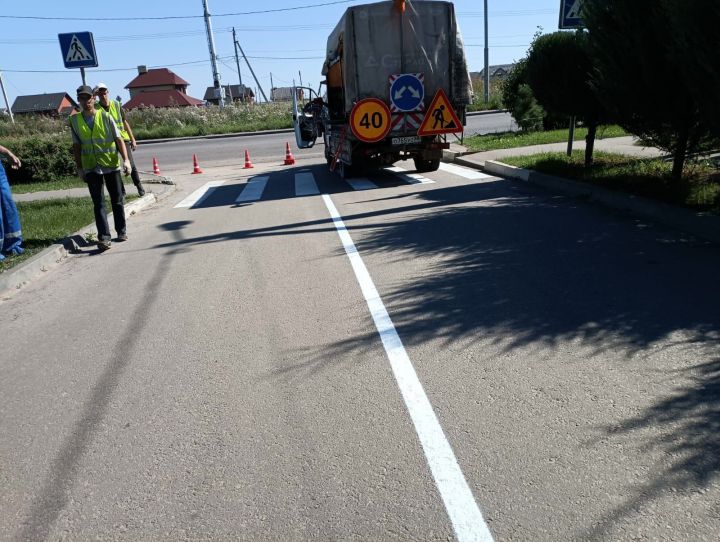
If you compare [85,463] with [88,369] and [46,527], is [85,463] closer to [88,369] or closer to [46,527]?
[46,527]

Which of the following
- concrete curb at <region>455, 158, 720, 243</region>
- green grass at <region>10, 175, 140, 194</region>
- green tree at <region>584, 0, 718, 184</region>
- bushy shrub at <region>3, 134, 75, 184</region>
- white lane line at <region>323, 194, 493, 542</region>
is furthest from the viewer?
bushy shrub at <region>3, 134, 75, 184</region>

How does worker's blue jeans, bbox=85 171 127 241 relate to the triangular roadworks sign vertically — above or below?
below

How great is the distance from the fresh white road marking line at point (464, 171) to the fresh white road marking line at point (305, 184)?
3.16 meters

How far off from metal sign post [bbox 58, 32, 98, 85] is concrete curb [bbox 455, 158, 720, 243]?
837 centimetres

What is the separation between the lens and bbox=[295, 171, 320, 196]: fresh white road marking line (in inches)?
475

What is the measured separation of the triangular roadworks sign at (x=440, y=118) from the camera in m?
11.8

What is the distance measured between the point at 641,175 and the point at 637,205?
6.13ft

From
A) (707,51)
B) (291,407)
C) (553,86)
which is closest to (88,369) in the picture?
(291,407)

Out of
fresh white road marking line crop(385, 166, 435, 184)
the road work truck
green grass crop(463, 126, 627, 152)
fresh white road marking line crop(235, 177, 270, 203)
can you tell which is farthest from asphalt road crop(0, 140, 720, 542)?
green grass crop(463, 126, 627, 152)

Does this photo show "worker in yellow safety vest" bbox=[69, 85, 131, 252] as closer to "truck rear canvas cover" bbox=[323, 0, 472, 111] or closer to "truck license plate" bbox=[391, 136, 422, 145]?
"truck rear canvas cover" bbox=[323, 0, 472, 111]

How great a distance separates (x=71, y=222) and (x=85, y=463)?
720 cm

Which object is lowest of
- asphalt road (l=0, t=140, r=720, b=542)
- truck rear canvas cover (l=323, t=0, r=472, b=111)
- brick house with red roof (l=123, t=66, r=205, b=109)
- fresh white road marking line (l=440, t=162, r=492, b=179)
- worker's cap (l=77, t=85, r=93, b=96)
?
fresh white road marking line (l=440, t=162, r=492, b=179)

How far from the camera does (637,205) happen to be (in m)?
7.76

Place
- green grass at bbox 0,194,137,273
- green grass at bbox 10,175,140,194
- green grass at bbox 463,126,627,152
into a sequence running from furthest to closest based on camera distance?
green grass at bbox 463,126,627,152
green grass at bbox 10,175,140,194
green grass at bbox 0,194,137,273
